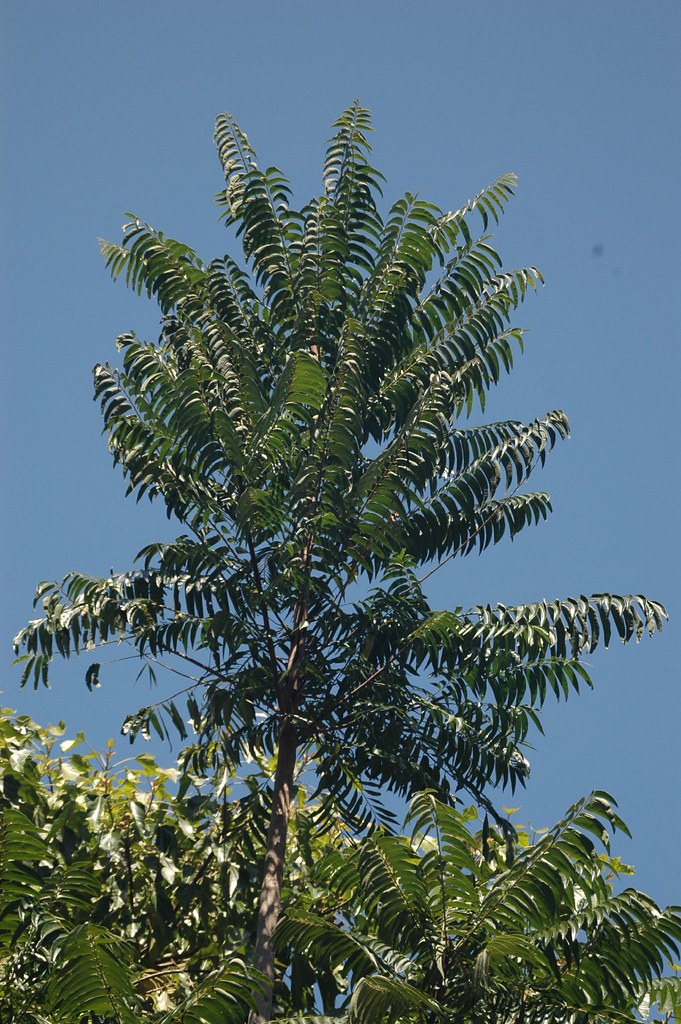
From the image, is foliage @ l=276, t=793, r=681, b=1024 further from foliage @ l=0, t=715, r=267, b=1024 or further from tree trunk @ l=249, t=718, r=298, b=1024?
foliage @ l=0, t=715, r=267, b=1024

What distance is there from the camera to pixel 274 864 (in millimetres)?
9555

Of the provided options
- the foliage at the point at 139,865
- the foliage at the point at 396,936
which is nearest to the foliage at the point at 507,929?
the foliage at the point at 396,936

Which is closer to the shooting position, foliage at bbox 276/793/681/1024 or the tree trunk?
foliage at bbox 276/793/681/1024

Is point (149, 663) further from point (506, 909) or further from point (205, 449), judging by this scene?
point (506, 909)

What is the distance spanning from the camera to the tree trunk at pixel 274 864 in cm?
888

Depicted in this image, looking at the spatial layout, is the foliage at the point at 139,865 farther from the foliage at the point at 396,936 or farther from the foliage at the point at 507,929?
the foliage at the point at 507,929

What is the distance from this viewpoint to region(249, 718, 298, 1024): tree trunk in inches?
350

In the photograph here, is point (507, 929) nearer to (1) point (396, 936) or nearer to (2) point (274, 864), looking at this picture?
(1) point (396, 936)

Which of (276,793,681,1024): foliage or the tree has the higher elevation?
the tree

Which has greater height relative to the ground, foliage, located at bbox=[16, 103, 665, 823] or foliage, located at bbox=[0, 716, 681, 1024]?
foliage, located at bbox=[16, 103, 665, 823]

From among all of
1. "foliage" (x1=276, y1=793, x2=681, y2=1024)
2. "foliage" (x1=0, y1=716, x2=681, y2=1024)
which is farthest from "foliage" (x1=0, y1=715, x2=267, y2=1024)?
"foliage" (x1=276, y1=793, x2=681, y2=1024)

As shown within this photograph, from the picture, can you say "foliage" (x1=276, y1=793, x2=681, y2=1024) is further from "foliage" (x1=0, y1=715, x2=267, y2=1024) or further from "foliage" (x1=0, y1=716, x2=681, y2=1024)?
"foliage" (x1=0, y1=715, x2=267, y2=1024)

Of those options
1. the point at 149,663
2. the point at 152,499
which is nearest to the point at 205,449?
the point at 152,499

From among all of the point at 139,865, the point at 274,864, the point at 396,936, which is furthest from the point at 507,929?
the point at 139,865
